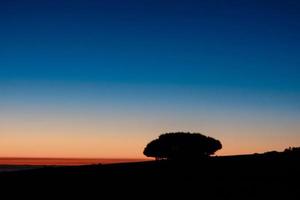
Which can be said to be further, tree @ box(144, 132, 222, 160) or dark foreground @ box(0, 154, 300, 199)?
tree @ box(144, 132, 222, 160)

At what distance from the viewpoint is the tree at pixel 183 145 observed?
6006cm

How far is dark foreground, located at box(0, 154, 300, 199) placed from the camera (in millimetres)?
12500

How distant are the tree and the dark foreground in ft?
139

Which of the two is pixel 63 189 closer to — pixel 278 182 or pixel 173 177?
pixel 173 177

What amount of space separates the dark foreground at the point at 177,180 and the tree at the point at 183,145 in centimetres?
4234

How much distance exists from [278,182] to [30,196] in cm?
728

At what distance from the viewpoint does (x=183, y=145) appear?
60.4m

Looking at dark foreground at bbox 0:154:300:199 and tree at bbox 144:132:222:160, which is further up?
tree at bbox 144:132:222:160

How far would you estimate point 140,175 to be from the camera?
1570 centimetres

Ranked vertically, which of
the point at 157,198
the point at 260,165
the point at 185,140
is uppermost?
the point at 185,140

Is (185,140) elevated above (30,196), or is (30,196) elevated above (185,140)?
(185,140)

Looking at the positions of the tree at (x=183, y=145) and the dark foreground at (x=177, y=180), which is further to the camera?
the tree at (x=183, y=145)

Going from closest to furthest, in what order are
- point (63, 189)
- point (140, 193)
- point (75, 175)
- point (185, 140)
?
1. point (140, 193)
2. point (63, 189)
3. point (75, 175)
4. point (185, 140)

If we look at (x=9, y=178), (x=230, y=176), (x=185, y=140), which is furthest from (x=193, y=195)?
(x=185, y=140)
